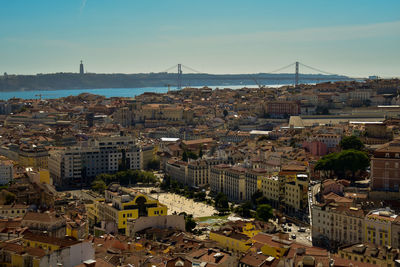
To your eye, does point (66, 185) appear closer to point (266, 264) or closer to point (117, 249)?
point (117, 249)

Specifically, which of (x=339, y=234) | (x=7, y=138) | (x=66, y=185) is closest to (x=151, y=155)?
(x=66, y=185)

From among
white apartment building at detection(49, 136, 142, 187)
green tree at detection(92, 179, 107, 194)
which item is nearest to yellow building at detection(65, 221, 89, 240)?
green tree at detection(92, 179, 107, 194)

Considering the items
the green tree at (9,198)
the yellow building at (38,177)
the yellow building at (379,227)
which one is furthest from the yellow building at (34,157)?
the yellow building at (379,227)

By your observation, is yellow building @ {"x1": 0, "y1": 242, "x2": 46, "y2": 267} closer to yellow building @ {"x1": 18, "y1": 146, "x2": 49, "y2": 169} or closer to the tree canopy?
the tree canopy

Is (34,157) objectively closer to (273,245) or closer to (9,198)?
(9,198)

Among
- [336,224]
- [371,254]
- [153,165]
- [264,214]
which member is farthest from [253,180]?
[371,254]
